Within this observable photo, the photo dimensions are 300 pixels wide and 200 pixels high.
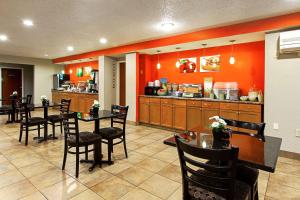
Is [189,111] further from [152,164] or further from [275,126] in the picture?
[152,164]

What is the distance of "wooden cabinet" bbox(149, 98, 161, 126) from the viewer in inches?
228

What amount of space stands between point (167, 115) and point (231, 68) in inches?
83.5

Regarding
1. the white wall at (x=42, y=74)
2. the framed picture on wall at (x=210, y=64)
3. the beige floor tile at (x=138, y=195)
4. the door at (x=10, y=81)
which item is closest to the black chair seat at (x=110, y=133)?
the beige floor tile at (x=138, y=195)

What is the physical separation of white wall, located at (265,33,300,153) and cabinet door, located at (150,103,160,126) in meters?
2.85

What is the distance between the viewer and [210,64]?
214 inches

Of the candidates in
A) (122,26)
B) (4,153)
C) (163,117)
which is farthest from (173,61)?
(4,153)

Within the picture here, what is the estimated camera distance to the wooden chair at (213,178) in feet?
4.29

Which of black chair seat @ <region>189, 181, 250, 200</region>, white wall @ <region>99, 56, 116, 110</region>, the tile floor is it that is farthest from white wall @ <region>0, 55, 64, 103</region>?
black chair seat @ <region>189, 181, 250, 200</region>

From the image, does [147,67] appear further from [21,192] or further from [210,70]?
[21,192]

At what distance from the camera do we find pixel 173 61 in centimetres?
618

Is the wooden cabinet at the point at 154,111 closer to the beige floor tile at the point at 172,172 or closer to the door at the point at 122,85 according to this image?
the door at the point at 122,85

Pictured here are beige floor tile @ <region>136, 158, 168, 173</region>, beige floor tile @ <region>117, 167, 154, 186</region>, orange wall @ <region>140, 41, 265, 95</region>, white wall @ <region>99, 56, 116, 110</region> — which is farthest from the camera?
white wall @ <region>99, 56, 116, 110</region>

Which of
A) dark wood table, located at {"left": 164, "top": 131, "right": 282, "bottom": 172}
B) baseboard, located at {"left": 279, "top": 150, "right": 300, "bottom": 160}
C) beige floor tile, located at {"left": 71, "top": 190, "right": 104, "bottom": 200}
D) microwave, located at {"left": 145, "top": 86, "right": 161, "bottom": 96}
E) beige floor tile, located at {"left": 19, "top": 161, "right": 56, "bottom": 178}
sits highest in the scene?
microwave, located at {"left": 145, "top": 86, "right": 161, "bottom": 96}

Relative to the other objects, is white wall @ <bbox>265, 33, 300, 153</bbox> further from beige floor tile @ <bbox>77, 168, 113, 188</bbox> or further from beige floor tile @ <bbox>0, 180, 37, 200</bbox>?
beige floor tile @ <bbox>0, 180, 37, 200</bbox>
